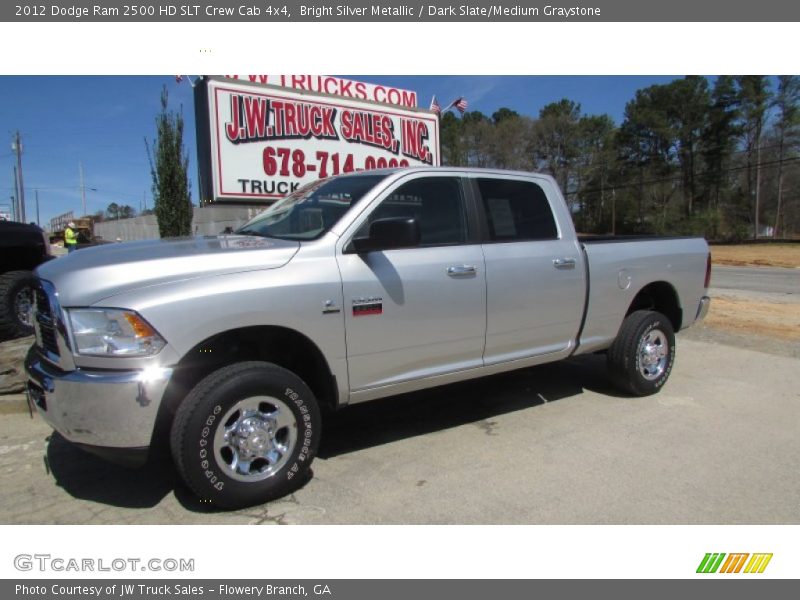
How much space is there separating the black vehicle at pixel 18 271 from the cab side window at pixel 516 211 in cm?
541

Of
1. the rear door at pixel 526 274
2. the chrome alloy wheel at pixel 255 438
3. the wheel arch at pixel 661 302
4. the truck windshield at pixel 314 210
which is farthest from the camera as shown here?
the wheel arch at pixel 661 302

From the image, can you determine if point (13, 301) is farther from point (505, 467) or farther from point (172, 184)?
point (505, 467)

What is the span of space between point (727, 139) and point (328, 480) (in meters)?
63.1

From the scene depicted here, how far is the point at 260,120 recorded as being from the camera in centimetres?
825

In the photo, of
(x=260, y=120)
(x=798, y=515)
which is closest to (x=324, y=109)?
(x=260, y=120)

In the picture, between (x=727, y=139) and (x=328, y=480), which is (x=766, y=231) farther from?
(x=328, y=480)

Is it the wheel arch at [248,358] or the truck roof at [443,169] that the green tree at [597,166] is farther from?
the wheel arch at [248,358]

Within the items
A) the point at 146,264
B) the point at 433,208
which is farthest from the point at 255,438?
the point at 433,208

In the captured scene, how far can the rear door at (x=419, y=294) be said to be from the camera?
11.4 feet

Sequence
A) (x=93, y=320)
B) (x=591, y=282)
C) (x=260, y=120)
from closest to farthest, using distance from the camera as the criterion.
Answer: (x=93, y=320) < (x=591, y=282) < (x=260, y=120)

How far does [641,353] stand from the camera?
5129 millimetres

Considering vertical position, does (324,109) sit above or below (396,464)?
above

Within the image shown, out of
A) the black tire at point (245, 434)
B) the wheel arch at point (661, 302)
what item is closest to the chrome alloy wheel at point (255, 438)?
the black tire at point (245, 434)

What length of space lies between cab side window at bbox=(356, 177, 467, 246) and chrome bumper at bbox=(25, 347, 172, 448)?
177 centimetres
